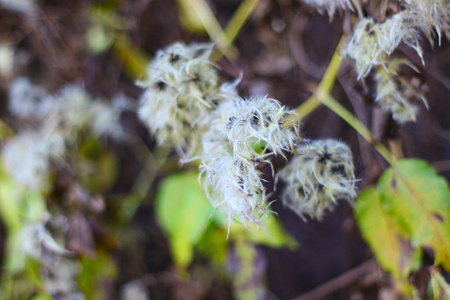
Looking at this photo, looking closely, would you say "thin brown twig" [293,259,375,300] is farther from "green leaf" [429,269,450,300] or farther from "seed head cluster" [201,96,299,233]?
"seed head cluster" [201,96,299,233]

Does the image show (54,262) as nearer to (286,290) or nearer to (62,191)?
(62,191)

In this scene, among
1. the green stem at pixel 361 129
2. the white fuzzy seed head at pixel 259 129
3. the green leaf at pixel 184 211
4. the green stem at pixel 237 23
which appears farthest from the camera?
the green stem at pixel 237 23

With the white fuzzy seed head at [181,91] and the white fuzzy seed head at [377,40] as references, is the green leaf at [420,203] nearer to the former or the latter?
the white fuzzy seed head at [377,40]

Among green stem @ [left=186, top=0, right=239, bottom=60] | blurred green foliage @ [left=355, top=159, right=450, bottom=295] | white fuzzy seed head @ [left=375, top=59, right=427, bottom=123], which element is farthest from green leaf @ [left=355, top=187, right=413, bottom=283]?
green stem @ [left=186, top=0, right=239, bottom=60]

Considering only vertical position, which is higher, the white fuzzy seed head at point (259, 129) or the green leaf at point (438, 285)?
the white fuzzy seed head at point (259, 129)

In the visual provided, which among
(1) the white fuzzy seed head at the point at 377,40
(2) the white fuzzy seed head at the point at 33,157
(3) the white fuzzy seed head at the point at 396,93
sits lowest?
(3) the white fuzzy seed head at the point at 396,93

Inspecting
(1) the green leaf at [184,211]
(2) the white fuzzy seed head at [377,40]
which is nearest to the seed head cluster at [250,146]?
(2) the white fuzzy seed head at [377,40]
